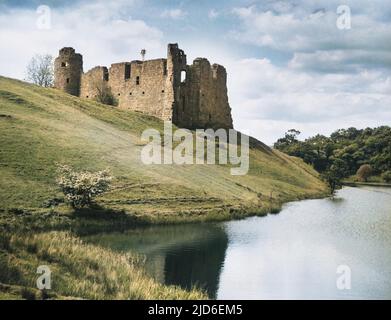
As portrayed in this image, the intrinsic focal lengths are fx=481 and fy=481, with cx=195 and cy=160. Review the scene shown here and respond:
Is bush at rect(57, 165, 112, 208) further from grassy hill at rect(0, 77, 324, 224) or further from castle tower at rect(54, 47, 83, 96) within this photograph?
castle tower at rect(54, 47, 83, 96)

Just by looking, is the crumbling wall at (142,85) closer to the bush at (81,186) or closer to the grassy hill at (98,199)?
the grassy hill at (98,199)

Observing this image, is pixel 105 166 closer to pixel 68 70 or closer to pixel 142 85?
pixel 142 85

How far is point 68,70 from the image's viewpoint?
Answer: 76.6m

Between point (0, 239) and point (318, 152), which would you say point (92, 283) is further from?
point (318, 152)

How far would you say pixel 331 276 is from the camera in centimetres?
2061

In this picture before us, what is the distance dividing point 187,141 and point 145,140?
7.04 metres

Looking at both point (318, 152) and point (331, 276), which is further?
point (318, 152)

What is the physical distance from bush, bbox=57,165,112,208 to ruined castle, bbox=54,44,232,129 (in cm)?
3696

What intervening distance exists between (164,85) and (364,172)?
198ft

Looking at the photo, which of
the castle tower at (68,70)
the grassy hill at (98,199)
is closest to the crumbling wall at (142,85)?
the grassy hill at (98,199)

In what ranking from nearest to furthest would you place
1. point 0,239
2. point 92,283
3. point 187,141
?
point 92,283 < point 0,239 < point 187,141

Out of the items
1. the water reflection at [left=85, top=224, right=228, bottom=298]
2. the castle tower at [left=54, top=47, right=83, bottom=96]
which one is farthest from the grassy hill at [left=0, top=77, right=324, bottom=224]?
the castle tower at [left=54, top=47, right=83, bottom=96]
